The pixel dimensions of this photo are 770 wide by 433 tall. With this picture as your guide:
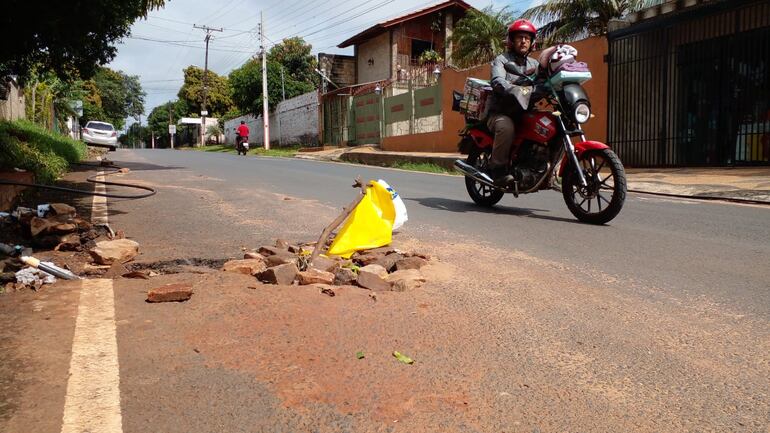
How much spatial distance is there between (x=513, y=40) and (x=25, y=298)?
504 cm

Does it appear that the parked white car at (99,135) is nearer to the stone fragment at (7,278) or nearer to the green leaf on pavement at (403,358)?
the stone fragment at (7,278)

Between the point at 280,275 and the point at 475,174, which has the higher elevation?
the point at 475,174

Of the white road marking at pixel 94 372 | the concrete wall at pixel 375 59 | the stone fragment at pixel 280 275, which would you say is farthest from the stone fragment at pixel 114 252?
the concrete wall at pixel 375 59

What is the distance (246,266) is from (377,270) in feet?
2.73

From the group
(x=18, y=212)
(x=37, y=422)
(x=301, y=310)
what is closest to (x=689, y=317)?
(x=301, y=310)

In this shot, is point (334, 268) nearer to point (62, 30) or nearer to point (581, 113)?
point (581, 113)

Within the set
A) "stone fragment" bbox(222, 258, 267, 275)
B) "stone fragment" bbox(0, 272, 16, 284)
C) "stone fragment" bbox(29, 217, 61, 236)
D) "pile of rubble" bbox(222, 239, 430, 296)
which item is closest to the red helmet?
"pile of rubble" bbox(222, 239, 430, 296)


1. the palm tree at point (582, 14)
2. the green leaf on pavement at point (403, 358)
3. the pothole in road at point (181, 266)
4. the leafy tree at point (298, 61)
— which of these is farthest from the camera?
the leafy tree at point (298, 61)

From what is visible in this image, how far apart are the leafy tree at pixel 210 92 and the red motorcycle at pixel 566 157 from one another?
58.8 meters

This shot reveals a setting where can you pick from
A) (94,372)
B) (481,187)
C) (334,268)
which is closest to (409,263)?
(334,268)

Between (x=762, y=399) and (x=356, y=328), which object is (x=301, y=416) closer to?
(x=356, y=328)

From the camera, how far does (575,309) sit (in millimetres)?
3277

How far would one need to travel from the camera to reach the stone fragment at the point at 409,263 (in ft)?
13.3

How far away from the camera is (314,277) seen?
12.0 feet
